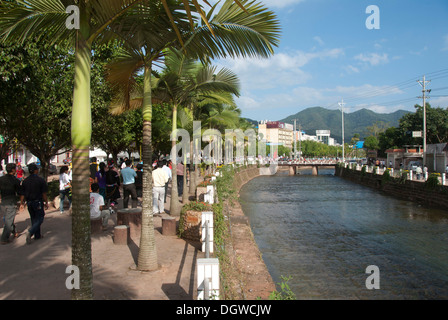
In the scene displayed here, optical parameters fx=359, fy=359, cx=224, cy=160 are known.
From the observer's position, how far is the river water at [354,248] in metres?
9.05

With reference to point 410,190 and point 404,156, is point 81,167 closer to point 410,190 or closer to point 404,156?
point 410,190

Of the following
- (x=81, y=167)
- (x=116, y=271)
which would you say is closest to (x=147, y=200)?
(x=116, y=271)

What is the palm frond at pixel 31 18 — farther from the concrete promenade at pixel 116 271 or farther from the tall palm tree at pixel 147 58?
the concrete promenade at pixel 116 271

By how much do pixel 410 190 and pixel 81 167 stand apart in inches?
1145

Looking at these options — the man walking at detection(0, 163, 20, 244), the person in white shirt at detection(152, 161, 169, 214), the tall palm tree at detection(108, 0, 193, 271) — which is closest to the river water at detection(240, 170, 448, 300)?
the person in white shirt at detection(152, 161, 169, 214)

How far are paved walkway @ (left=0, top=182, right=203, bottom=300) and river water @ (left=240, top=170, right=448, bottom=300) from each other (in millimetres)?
3335

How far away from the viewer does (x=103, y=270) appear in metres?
5.86

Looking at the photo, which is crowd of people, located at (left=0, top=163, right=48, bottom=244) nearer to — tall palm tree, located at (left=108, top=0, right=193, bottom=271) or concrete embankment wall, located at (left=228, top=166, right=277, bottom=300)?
tall palm tree, located at (left=108, top=0, right=193, bottom=271)

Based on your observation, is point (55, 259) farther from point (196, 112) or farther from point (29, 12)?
point (196, 112)

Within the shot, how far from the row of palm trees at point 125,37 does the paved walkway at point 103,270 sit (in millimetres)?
458

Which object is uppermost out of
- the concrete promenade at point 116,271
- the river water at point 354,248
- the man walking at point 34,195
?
the man walking at point 34,195

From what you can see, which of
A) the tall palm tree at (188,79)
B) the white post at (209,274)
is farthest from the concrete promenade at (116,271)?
the tall palm tree at (188,79)

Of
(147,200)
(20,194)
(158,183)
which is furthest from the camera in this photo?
(158,183)

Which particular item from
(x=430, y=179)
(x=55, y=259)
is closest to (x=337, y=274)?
(x=55, y=259)
